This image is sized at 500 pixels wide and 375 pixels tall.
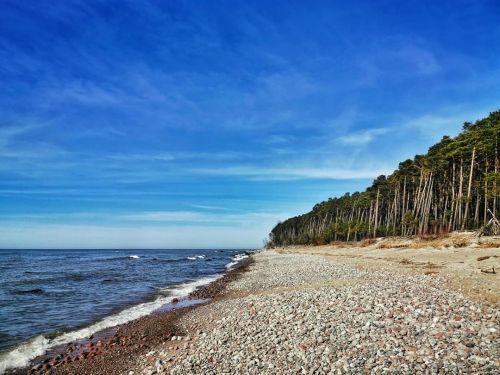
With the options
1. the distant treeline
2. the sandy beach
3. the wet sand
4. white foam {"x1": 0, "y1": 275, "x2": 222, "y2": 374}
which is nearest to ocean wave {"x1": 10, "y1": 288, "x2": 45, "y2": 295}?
white foam {"x1": 0, "y1": 275, "x2": 222, "y2": 374}

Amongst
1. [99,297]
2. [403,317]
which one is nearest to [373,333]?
[403,317]

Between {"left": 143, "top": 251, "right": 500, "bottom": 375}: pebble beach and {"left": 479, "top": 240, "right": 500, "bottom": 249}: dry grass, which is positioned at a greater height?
{"left": 479, "top": 240, "right": 500, "bottom": 249}: dry grass

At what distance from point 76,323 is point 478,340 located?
17601 mm

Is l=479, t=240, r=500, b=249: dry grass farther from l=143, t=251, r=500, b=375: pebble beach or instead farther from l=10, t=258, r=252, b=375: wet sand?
l=10, t=258, r=252, b=375: wet sand

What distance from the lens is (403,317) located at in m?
10.9

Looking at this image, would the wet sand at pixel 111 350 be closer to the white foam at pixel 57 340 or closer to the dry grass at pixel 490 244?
the white foam at pixel 57 340

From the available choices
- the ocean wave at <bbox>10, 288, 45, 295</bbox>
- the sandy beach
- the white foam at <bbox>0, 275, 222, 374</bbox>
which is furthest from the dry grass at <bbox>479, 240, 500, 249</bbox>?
the ocean wave at <bbox>10, 288, 45, 295</bbox>

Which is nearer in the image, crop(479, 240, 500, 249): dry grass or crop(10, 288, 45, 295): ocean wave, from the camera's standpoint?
crop(479, 240, 500, 249): dry grass

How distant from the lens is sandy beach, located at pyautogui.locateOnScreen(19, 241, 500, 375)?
27.0 ft

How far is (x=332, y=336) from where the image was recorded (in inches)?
398

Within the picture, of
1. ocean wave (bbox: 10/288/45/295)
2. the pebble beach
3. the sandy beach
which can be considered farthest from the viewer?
ocean wave (bbox: 10/288/45/295)

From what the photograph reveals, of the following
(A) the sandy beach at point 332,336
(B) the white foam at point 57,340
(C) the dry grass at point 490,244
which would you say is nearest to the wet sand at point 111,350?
(A) the sandy beach at point 332,336

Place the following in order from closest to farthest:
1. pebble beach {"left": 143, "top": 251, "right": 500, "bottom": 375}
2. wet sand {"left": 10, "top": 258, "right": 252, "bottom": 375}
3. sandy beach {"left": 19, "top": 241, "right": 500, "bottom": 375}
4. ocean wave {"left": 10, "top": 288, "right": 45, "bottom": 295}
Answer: pebble beach {"left": 143, "top": 251, "right": 500, "bottom": 375} < sandy beach {"left": 19, "top": 241, "right": 500, "bottom": 375} < wet sand {"left": 10, "top": 258, "right": 252, "bottom": 375} < ocean wave {"left": 10, "top": 288, "right": 45, "bottom": 295}

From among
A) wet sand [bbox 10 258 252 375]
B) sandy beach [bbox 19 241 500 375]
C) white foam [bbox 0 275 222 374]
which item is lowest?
white foam [bbox 0 275 222 374]
